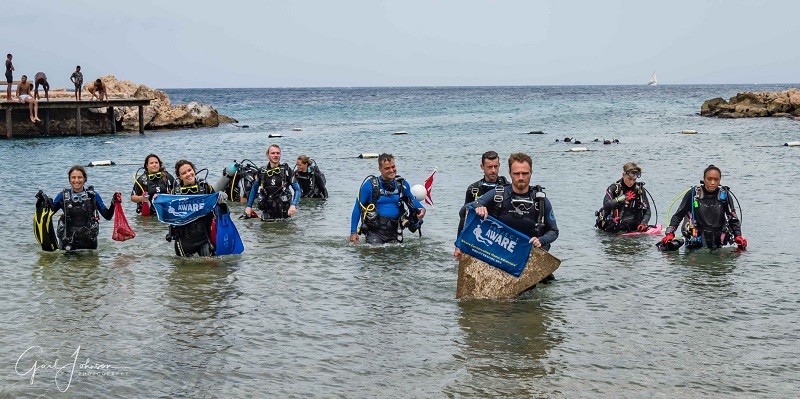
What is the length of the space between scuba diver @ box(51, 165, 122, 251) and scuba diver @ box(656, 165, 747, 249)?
328 inches

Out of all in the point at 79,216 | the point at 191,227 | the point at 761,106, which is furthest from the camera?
the point at 761,106

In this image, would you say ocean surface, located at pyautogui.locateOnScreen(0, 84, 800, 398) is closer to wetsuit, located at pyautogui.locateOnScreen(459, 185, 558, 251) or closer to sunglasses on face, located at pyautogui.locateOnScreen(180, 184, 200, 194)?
wetsuit, located at pyautogui.locateOnScreen(459, 185, 558, 251)

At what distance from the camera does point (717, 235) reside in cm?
1307

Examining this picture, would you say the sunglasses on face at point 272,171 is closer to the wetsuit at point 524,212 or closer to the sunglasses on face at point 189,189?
the sunglasses on face at point 189,189

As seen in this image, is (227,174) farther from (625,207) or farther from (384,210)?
(625,207)

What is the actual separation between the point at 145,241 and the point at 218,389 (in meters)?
8.09

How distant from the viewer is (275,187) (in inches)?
636

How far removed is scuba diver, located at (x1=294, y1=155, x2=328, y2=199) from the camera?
20.2 metres

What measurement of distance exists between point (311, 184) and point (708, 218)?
10.1 m

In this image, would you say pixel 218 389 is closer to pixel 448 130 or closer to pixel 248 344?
pixel 248 344

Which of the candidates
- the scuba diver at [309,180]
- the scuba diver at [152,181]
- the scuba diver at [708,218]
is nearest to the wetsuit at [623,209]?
the scuba diver at [708,218]

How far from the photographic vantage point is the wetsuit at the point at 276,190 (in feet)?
52.3

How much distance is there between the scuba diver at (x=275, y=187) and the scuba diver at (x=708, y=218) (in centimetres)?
636

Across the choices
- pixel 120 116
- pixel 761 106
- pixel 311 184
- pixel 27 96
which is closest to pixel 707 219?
pixel 311 184
